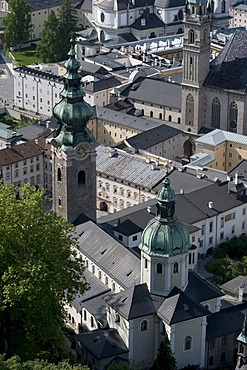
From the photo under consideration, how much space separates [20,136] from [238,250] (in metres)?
33.0

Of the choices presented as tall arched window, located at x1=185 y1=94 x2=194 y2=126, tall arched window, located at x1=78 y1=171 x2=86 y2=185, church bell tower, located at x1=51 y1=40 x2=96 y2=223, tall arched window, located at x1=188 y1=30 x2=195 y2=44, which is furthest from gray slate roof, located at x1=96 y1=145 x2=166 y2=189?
tall arched window, located at x1=188 y1=30 x2=195 y2=44

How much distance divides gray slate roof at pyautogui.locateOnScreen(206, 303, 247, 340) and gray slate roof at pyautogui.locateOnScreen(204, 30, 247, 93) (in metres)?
48.1

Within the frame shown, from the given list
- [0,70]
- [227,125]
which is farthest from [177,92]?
[0,70]

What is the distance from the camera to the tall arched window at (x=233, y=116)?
12200 cm

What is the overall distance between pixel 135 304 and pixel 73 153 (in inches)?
720

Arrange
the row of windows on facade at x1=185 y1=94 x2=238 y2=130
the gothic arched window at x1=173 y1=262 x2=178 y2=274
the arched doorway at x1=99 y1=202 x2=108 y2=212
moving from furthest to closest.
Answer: the row of windows on facade at x1=185 y1=94 x2=238 y2=130 → the arched doorway at x1=99 y1=202 x2=108 y2=212 → the gothic arched window at x1=173 y1=262 x2=178 y2=274

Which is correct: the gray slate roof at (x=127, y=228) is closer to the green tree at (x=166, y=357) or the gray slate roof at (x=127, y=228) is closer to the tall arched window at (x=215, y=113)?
the green tree at (x=166, y=357)

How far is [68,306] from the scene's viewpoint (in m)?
82.6

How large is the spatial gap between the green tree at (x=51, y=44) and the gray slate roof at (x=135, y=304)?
98.1 metres

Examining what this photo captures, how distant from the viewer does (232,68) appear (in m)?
122

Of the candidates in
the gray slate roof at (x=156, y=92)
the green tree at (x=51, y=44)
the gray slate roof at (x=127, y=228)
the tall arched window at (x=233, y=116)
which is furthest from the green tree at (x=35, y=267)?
the green tree at (x=51, y=44)

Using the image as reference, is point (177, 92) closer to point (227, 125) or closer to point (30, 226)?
point (227, 125)

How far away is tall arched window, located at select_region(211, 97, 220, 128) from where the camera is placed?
123 metres

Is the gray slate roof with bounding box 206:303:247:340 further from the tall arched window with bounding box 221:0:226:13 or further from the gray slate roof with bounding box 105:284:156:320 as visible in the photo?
the tall arched window with bounding box 221:0:226:13
